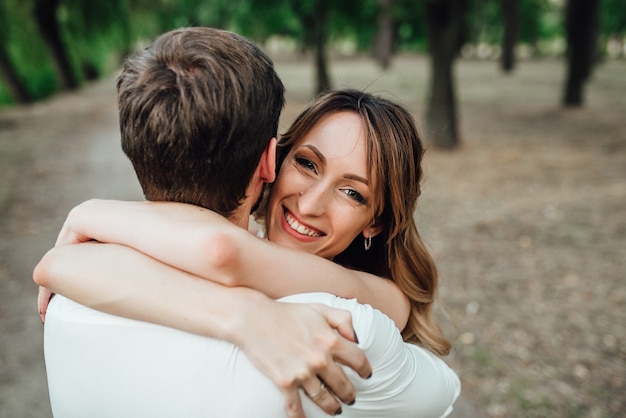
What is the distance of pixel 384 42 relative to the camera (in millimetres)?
29672

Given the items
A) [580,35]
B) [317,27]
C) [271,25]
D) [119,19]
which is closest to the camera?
[580,35]

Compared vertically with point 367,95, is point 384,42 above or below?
below

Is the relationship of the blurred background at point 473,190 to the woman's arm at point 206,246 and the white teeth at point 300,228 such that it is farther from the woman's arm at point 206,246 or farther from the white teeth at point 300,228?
the woman's arm at point 206,246

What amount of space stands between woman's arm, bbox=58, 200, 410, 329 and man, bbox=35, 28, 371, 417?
52mm

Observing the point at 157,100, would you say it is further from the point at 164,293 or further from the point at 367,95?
the point at 367,95

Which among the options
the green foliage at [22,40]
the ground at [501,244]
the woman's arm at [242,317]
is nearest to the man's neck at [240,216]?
the woman's arm at [242,317]

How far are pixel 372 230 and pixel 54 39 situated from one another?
739 inches

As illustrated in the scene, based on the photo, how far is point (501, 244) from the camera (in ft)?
18.8

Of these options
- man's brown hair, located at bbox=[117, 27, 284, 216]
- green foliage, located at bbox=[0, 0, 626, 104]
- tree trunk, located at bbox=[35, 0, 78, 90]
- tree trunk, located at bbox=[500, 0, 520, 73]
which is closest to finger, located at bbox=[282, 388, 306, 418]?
man's brown hair, located at bbox=[117, 27, 284, 216]

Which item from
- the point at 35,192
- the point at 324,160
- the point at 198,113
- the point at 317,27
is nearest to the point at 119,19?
the point at 317,27

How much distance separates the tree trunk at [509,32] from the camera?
80.4 ft

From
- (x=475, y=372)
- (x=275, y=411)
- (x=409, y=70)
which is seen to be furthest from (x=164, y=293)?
(x=409, y=70)

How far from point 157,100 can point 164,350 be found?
1.83 feet

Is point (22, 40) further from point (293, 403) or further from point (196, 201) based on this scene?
point (293, 403)
